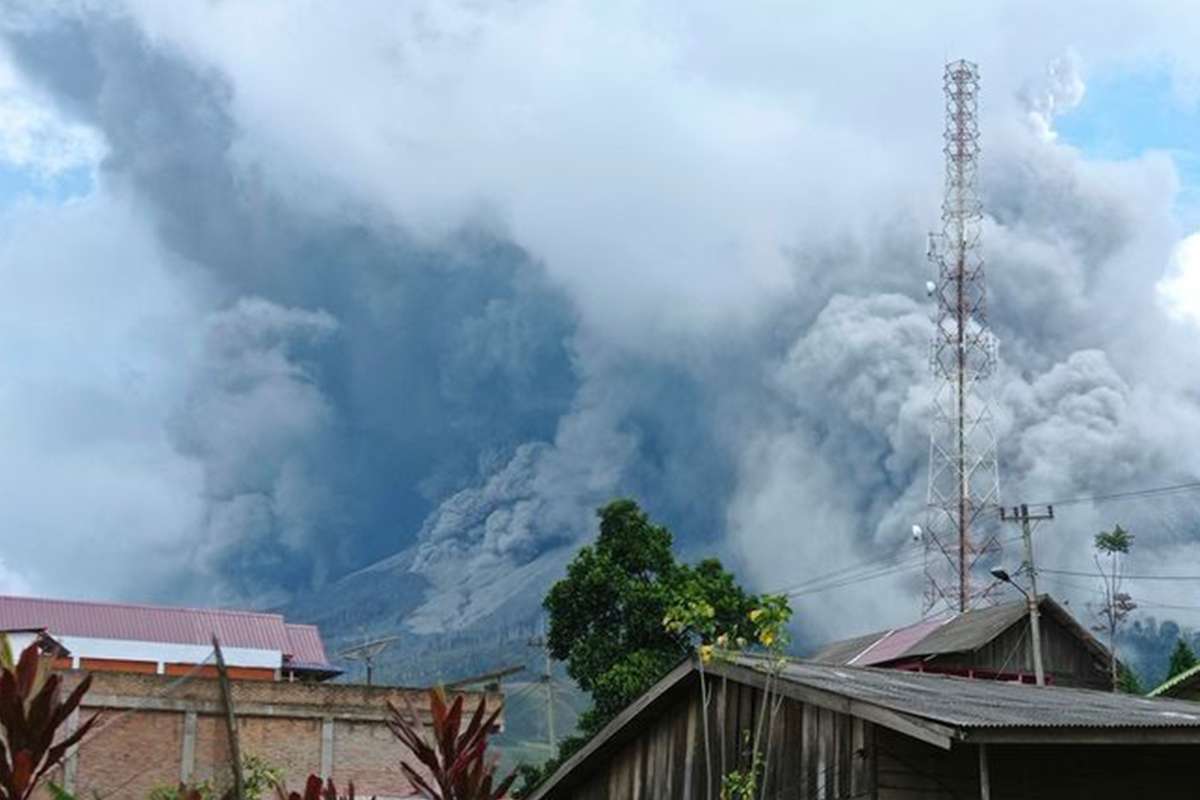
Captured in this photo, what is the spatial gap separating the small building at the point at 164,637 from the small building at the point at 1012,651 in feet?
61.4

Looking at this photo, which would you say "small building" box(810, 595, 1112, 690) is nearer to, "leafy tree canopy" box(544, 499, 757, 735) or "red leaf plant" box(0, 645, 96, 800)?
"leafy tree canopy" box(544, 499, 757, 735)

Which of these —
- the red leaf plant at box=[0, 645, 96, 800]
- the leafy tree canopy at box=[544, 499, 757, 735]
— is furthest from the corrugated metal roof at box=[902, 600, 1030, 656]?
the red leaf plant at box=[0, 645, 96, 800]

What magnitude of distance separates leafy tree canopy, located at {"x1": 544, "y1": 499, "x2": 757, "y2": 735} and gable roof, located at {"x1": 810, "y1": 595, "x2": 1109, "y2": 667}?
192 inches

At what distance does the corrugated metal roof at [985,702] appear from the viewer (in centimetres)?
1380

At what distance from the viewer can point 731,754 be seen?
1695 centimetres

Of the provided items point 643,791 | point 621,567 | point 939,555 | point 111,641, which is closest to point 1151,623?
point 939,555

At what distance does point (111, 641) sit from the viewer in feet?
152

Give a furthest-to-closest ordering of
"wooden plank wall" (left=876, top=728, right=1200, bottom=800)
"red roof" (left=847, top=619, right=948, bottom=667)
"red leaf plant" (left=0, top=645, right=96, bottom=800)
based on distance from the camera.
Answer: "red roof" (left=847, top=619, right=948, bottom=667), "wooden plank wall" (left=876, top=728, right=1200, bottom=800), "red leaf plant" (left=0, top=645, right=96, bottom=800)

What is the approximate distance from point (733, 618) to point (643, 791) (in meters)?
29.0

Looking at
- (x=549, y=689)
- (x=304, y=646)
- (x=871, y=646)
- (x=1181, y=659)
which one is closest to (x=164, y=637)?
(x=304, y=646)

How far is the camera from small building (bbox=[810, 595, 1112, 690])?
39.0 metres

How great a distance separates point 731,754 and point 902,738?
2.92m

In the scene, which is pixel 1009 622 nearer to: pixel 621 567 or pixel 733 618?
pixel 733 618

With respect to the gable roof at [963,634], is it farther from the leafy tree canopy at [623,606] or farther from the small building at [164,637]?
the small building at [164,637]
